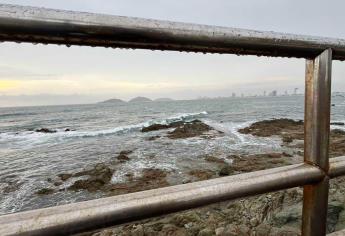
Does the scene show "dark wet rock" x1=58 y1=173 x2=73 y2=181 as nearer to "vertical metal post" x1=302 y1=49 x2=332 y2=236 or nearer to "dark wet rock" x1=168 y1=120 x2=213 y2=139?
"vertical metal post" x1=302 y1=49 x2=332 y2=236

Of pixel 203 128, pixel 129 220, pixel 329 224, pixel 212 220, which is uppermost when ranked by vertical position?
pixel 129 220

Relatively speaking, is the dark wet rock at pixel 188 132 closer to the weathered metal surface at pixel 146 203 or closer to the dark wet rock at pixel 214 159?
the dark wet rock at pixel 214 159

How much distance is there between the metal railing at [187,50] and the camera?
0.64m

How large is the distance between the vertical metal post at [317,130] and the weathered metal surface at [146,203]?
0.16ft

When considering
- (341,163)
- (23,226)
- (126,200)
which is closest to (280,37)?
(341,163)

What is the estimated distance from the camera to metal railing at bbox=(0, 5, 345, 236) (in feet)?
2.10

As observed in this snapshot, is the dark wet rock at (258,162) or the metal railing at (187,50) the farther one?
the dark wet rock at (258,162)

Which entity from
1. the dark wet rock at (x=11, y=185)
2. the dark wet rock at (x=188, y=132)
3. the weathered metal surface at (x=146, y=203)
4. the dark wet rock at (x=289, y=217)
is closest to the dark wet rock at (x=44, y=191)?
the dark wet rock at (x=11, y=185)

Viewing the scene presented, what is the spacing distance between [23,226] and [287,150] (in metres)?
15.2

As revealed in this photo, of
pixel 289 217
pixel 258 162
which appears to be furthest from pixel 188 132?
pixel 289 217

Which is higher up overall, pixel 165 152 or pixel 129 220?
pixel 129 220

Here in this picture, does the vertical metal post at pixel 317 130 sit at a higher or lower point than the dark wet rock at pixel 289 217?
higher

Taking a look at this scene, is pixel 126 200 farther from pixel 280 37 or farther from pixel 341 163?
pixel 341 163

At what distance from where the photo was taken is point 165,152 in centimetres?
1459
